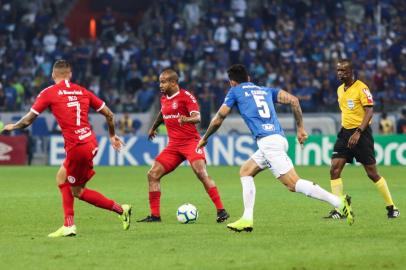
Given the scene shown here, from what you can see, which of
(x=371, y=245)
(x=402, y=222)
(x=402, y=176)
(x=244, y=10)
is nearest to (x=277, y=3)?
(x=244, y=10)

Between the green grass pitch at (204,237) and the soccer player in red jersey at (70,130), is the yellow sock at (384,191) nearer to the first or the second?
the green grass pitch at (204,237)

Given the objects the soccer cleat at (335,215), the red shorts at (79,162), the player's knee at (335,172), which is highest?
the red shorts at (79,162)

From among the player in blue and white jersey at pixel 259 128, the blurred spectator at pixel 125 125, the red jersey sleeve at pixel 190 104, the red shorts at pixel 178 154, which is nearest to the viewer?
the player in blue and white jersey at pixel 259 128

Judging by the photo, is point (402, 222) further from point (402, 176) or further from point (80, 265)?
point (402, 176)

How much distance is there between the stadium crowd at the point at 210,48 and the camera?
3350cm

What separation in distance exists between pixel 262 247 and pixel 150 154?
2037cm

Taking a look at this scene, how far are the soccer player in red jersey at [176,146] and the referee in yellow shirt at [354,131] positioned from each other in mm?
1708

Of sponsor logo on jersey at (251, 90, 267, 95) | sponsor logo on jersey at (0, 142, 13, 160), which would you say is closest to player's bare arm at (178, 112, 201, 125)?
sponsor logo on jersey at (251, 90, 267, 95)

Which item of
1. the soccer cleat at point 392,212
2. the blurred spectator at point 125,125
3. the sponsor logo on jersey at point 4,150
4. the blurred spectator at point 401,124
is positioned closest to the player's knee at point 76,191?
the soccer cleat at point 392,212

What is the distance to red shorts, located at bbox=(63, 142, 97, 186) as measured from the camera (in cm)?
1185

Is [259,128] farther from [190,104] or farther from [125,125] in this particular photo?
[125,125]

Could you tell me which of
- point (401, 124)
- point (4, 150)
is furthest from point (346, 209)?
point (4, 150)

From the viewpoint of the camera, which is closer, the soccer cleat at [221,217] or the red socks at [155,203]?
the soccer cleat at [221,217]

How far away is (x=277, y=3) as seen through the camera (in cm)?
3859
